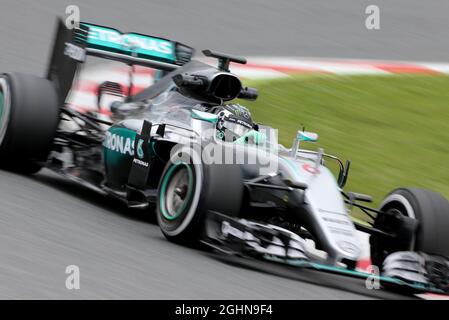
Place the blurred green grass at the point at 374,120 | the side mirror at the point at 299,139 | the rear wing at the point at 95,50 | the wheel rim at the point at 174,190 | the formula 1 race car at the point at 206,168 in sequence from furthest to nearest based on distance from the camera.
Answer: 1. the blurred green grass at the point at 374,120
2. the rear wing at the point at 95,50
3. the side mirror at the point at 299,139
4. the wheel rim at the point at 174,190
5. the formula 1 race car at the point at 206,168

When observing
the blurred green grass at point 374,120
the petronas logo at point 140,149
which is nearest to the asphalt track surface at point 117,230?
the petronas logo at point 140,149

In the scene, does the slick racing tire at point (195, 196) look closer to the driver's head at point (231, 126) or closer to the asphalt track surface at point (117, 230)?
the asphalt track surface at point (117, 230)

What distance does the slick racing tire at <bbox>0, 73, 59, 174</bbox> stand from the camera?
833 cm

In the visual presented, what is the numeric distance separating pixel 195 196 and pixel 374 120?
6.00 meters

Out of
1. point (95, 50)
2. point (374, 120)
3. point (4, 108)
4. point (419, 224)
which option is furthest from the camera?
point (374, 120)

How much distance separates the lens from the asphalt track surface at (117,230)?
579 cm

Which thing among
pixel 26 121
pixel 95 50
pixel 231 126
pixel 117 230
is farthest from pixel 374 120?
pixel 117 230

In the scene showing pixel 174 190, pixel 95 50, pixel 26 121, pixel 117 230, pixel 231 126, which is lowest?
pixel 117 230

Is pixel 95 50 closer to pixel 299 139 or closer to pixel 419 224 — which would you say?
pixel 299 139

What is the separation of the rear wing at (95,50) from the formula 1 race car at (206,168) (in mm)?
11

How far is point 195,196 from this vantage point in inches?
271

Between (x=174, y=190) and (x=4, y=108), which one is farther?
(x=4, y=108)

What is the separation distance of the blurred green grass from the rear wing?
2.23 meters

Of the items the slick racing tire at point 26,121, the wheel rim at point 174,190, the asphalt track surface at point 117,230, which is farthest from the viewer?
the slick racing tire at point 26,121
